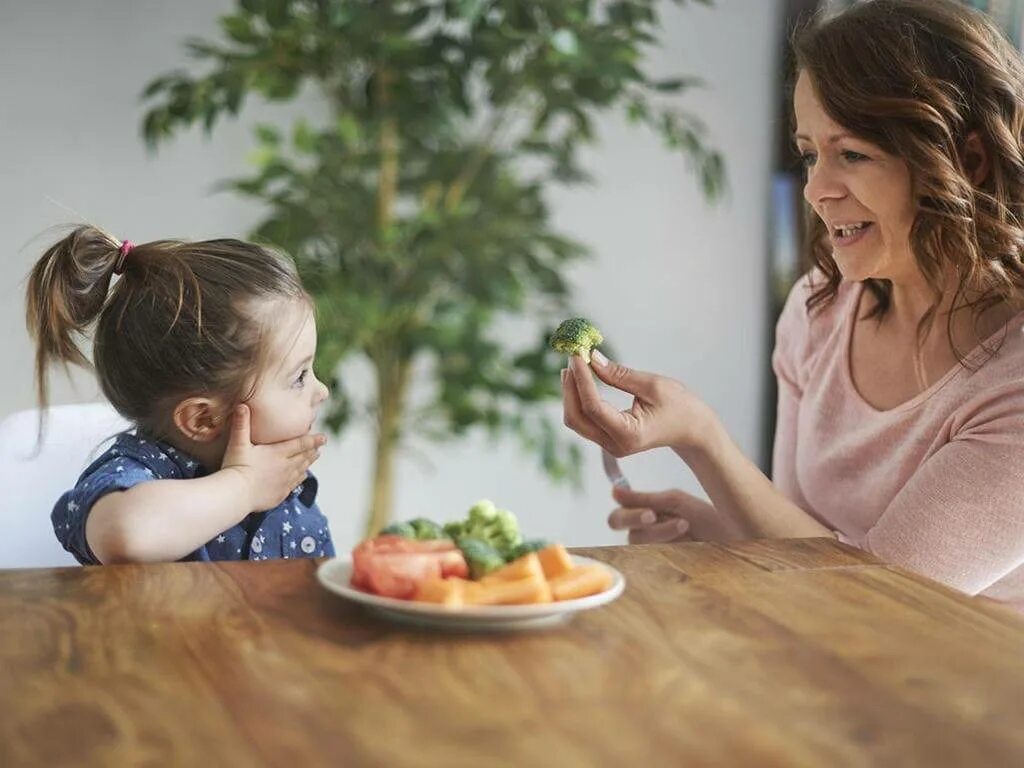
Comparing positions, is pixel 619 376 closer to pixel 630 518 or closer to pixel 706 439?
pixel 706 439

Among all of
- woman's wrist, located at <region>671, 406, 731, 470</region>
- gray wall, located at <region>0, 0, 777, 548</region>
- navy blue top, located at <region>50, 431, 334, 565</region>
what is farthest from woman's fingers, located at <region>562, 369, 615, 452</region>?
gray wall, located at <region>0, 0, 777, 548</region>

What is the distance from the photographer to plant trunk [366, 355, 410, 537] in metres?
3.16

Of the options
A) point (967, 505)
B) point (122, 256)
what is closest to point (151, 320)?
point (122, 256)

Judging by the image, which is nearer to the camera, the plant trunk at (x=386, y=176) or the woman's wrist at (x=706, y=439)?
the woman's wrist at (x=706, y=439)

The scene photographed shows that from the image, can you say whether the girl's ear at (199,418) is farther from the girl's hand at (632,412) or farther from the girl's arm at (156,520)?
the girl's hand at (632,412)

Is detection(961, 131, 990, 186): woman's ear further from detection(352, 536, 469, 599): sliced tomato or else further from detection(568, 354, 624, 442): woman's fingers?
detection(352, 536, 469, 599): sliced tomato

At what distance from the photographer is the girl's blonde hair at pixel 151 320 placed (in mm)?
1533

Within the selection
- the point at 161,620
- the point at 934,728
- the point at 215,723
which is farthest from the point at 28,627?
the point at 934,728

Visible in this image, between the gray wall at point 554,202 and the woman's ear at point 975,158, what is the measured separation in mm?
1856

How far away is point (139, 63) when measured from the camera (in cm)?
324

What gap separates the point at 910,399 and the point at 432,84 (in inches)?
61.8

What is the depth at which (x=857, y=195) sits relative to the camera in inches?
66.8

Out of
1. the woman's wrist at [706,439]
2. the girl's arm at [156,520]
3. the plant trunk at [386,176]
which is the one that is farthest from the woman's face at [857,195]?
the plant trunk at [386,176]

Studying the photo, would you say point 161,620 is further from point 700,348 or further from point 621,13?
point 700,348
